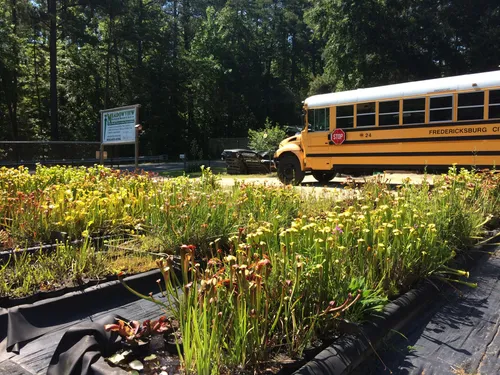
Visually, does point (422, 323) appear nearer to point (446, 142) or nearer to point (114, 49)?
point (446, 142)

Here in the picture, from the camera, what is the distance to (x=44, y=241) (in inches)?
181

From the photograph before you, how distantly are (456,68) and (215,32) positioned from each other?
27.1 m

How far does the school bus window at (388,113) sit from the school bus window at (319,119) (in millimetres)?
1779

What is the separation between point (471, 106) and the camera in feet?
37.3

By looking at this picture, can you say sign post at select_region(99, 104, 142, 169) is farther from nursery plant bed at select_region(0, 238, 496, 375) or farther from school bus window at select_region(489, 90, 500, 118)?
school bus window at select_region(489, 90, 500, 118)

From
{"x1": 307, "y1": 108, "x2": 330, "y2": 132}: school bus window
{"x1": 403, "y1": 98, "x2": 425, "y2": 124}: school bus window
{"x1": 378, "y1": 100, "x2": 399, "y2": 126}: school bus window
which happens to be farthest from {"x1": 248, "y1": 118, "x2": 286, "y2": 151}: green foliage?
{"x1": 403, "y1": 98, "x2": 425, "y2": 124}: school bus window

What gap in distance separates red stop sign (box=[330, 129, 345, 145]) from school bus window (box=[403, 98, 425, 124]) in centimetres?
199

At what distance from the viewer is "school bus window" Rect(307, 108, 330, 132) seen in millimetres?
14148

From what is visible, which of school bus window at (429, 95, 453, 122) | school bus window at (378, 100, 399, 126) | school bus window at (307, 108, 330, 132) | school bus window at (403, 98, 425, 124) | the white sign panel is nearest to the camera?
school bus window at (429, 95, 453, 122)

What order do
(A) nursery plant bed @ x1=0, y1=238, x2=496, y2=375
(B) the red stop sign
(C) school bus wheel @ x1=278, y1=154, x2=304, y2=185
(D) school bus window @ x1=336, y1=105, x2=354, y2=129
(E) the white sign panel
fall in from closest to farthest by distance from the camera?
(A) nursery plant bed @ x1=0, y1=238, x2=496, y2=375 < (E) the white sign panel < (D) school bus window @ x1=336, y1=105, x2=354, y2=129 < (B) the red stop sign < (C) school bus wheel @ x1=278, y1=154, x2=304, y2=185

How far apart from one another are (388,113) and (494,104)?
2817 mm

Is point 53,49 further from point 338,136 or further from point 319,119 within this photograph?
point 338,136

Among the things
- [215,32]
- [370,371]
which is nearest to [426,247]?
[370,371]

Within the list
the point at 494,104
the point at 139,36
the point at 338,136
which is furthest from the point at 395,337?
the point at 139,36
